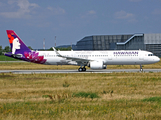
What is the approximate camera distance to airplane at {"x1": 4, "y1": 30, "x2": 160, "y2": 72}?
35719 millimetres

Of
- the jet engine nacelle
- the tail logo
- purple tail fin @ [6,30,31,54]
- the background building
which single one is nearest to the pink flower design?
purple tail fin @ [6,30,31,54]

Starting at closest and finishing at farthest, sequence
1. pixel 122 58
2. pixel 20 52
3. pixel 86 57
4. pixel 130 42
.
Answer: pixel 122 58, pixel 86 57, pixel 20 52, pixel 130 42

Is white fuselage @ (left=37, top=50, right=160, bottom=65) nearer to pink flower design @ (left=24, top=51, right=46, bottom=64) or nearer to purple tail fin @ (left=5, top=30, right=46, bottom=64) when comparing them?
pink flower design @ (left=24, top=51, right=46, bottom=64)

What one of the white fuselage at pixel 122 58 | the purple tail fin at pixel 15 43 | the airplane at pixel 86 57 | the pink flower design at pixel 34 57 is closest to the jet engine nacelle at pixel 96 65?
the airplane at pixel 86 57

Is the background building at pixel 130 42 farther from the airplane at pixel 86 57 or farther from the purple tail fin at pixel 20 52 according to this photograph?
the purple tail fin at pixel 20 52

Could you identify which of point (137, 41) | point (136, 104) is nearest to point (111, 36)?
point (137, 41)

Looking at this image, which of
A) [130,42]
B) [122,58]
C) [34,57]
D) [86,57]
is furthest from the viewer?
[130,42]

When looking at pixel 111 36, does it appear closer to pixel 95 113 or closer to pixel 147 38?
pixel 147 38

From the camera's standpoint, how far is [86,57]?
36.8 meters

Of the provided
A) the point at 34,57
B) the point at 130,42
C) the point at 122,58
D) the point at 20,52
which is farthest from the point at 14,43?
the point at 130,42

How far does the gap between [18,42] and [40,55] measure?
463cm

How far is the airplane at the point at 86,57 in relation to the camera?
1406 inches

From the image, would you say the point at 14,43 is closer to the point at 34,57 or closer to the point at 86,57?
the point at 34,57

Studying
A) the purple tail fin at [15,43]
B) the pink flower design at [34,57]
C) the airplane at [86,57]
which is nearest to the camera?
the airplane at [86,57]
